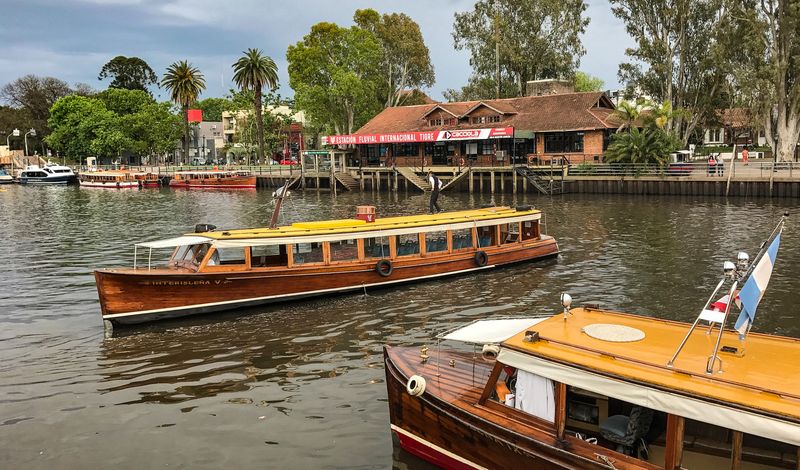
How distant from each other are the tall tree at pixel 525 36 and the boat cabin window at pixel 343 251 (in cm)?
5850

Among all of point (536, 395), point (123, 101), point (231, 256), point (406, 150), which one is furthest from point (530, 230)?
point (123, 101)

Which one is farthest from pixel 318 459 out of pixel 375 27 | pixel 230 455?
pixel 375 27

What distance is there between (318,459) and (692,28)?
6305cm

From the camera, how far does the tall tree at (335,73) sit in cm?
7712

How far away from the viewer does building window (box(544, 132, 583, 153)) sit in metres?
60.0

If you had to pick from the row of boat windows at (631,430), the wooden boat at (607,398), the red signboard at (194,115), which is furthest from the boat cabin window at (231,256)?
the red signboard at (194,115)

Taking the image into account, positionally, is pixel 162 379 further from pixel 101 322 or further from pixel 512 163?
pixel 512 163

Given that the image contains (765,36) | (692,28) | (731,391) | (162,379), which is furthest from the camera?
(692,28)

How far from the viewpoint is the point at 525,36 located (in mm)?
73875

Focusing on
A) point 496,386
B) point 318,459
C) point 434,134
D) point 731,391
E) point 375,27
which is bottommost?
point 318,459

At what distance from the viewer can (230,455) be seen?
10.7 m

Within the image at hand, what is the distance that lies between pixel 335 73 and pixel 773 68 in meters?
45.5

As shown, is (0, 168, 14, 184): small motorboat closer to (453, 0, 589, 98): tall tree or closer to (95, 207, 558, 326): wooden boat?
(453, 0, 589, 98): tall tree

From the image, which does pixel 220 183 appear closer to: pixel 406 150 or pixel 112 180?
pixel 112 180
